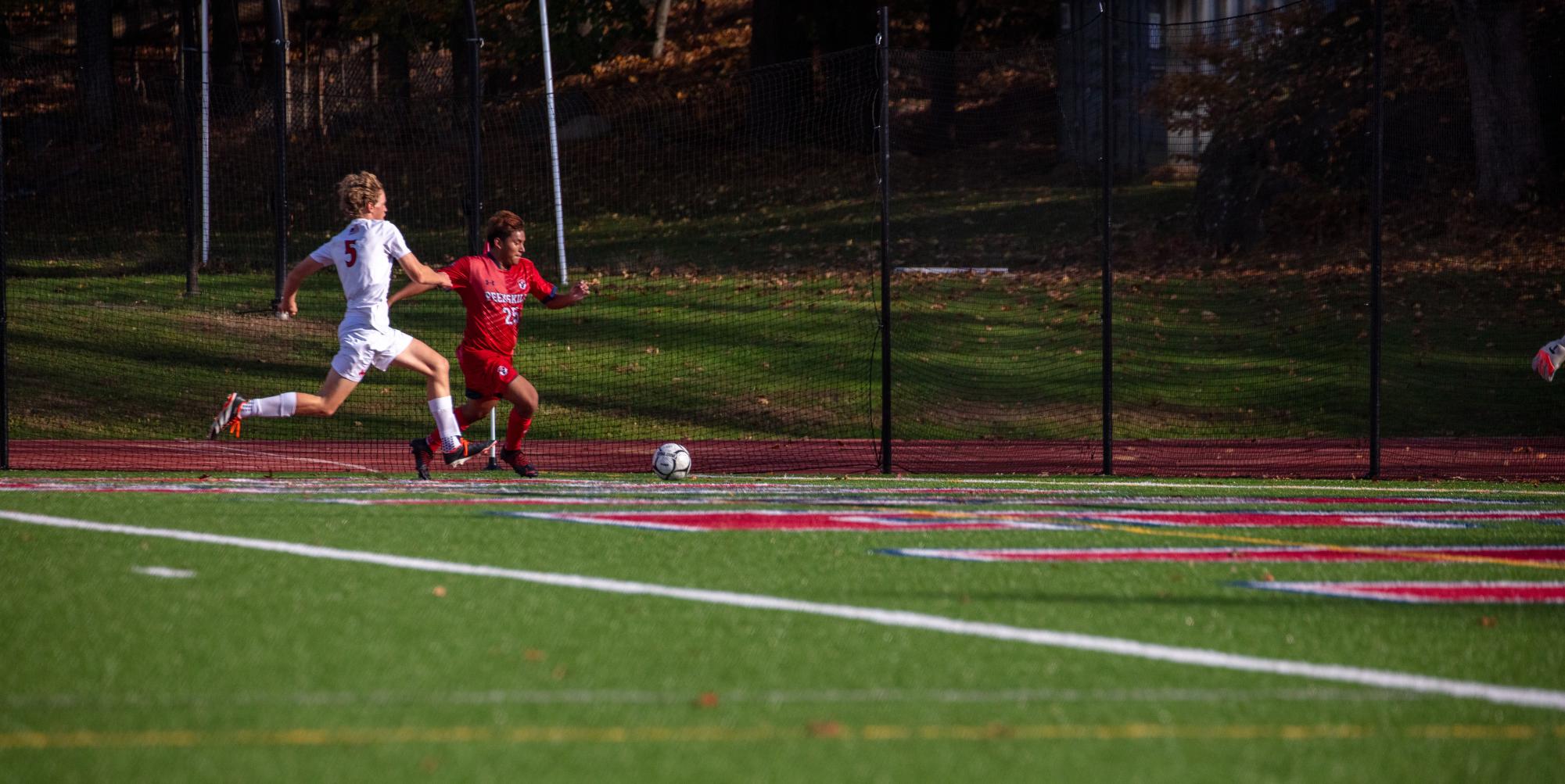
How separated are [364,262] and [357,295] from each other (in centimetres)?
26

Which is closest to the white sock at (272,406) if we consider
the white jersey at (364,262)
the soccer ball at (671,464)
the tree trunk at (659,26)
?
the white jersey at (364,262)

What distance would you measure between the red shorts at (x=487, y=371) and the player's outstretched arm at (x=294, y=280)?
127 cm

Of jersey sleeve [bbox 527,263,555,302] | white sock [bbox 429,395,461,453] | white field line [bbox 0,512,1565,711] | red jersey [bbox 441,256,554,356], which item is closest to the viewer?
white field line [bbox 0,512,1565,711]

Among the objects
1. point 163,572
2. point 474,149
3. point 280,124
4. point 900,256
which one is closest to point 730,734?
point 163,572

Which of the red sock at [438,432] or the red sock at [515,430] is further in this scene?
the red sock at [515,430]

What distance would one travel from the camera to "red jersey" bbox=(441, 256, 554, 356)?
35.6 feet

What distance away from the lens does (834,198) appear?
1164 inches

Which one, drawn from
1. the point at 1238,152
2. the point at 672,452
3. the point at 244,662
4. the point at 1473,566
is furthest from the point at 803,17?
the point at 244,662

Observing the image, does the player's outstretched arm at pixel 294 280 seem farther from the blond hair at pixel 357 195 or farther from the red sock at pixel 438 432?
the red sock at pixel 438 432

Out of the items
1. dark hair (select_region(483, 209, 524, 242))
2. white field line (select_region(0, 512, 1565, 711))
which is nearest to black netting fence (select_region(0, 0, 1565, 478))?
dark hair (select_region(483, 209, 524, 242))

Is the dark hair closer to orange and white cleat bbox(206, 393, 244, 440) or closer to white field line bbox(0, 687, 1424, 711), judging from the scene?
orange and white cleat bbox(206, 393, 244, 440)

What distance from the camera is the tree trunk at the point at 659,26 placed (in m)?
37.8

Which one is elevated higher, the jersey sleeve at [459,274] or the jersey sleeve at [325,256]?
the jersey sleeve at [325,256]

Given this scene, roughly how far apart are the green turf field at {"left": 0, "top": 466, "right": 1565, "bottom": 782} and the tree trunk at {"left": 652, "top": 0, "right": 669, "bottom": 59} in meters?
31.3
